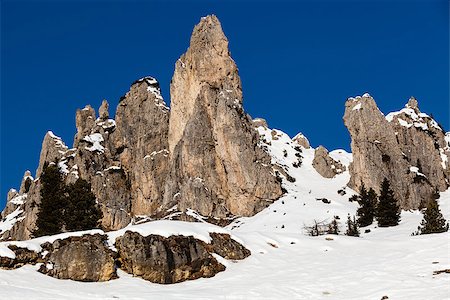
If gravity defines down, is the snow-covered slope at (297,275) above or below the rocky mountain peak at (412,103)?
below

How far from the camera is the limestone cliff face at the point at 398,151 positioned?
105 metres

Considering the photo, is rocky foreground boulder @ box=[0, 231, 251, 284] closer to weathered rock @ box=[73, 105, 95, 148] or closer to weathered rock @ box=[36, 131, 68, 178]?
weathered rock @ box=[36, 131, 68, 178]

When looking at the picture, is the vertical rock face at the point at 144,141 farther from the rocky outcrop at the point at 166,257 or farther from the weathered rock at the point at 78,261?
the weathered rock at the point at 78,261

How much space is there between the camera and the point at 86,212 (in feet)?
148

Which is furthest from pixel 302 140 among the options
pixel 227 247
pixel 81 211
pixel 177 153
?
pixel 227 247

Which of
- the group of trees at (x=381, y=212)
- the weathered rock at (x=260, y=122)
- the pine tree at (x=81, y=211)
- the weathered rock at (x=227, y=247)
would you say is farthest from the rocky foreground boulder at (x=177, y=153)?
the weathered rock at (x=227, y=247)

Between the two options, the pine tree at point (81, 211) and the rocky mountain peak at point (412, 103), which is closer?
the pine tree at point (81, 211)

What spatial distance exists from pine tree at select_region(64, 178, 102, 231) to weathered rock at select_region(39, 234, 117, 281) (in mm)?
13761

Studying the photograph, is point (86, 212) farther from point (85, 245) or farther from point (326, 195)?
point (326, 195)

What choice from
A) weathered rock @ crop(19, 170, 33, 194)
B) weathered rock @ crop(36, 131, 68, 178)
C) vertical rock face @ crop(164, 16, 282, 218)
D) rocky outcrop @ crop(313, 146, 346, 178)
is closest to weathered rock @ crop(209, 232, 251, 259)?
vertical rock face @ crop(164, 16, 282, 218)

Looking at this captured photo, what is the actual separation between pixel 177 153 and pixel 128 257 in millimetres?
87437

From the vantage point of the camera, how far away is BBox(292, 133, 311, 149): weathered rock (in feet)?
543

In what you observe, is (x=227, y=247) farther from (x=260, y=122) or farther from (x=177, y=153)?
(x=260, y=122)

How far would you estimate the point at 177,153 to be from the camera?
118188 millimetres
